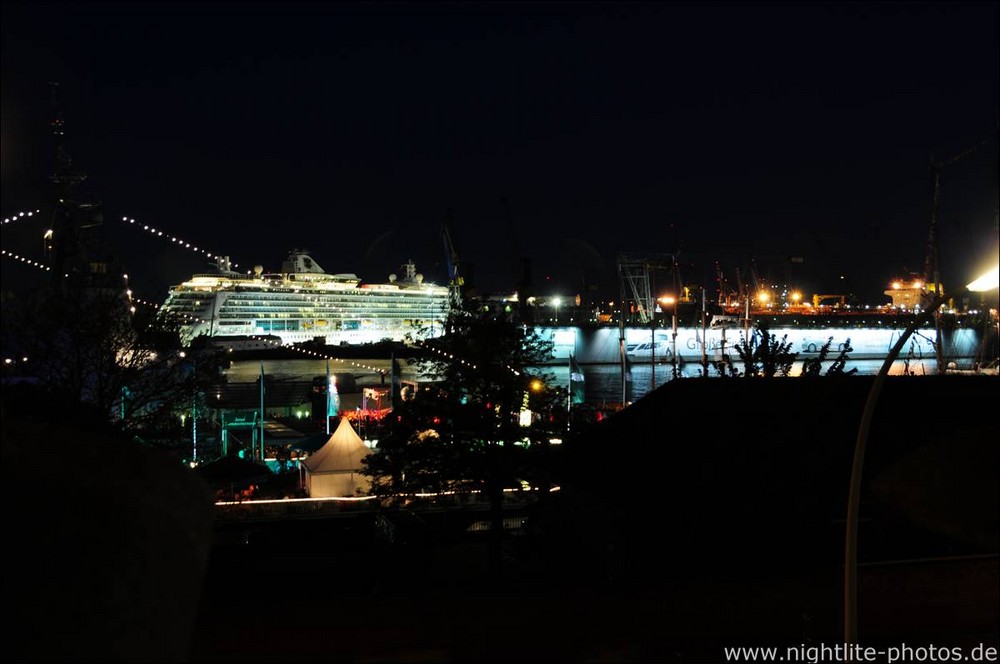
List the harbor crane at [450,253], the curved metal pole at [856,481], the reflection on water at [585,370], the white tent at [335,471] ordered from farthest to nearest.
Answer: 1. the harbor crane at [450,253]
2. the reflection on water at [585,370]
3. the white tent at [335,471]
4. the curved metal pole at [856,481]

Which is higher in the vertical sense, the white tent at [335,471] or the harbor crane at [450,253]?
the harbor crane at [450,253]

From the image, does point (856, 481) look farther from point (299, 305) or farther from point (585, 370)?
point (299, 305)

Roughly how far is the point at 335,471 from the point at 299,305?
190 ft

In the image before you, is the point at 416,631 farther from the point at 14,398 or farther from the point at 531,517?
the point at 14,398

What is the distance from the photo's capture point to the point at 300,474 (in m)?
15.0

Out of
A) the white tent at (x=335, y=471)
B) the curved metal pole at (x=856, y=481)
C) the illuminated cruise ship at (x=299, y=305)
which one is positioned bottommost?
the white tent at (x=335, y=471)

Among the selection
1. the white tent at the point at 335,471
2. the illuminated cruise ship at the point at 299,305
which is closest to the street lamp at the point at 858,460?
the white tent at the point at 335,471

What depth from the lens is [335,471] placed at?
526 inches

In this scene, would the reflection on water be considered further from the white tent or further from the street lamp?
the street lamp

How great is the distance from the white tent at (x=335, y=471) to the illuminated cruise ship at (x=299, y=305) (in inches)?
1973

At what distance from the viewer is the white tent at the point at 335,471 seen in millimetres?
13336

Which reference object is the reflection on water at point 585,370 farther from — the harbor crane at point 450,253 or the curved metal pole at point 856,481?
the curved metal pole at point 856,481

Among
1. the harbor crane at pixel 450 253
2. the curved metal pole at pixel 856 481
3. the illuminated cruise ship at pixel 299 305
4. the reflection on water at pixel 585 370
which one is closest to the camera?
the curved metal pole at pixel 856 481

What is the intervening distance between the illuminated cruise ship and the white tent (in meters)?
50.1
